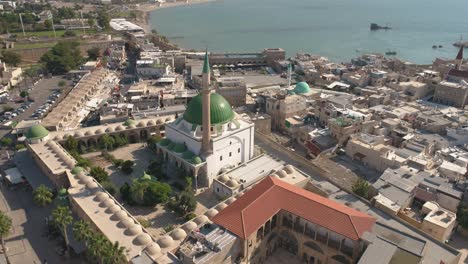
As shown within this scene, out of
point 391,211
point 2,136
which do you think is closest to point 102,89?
point 2,136

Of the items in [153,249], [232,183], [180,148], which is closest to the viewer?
[153,249]

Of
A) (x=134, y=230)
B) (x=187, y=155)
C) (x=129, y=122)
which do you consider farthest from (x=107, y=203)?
(x=129, y=122)

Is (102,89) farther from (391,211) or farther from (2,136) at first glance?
(391,211)

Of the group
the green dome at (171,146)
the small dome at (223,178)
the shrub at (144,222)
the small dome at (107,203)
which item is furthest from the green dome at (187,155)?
the small dome at (107,203)

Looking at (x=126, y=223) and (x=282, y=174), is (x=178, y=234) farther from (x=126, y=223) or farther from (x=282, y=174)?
(x=282, y=174)

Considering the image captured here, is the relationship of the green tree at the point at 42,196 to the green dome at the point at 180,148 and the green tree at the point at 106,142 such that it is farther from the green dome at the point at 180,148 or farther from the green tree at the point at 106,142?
the green dome at the point at 180,148
